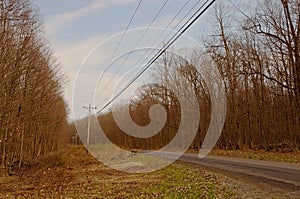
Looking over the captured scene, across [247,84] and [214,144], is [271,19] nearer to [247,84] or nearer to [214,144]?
[247,84]

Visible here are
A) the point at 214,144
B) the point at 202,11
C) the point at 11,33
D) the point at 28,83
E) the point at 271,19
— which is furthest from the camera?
the point at 214,144

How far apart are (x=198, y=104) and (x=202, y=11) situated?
31.3m

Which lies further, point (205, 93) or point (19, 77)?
point (205, 93)

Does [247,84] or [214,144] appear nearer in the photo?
[247,84]

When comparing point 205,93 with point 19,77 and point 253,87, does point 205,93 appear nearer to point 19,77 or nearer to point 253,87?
point 253,87

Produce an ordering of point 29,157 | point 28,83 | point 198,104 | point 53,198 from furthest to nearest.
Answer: point 198,104, point 29,157, point 28,83, point 53,198

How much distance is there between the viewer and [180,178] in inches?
552

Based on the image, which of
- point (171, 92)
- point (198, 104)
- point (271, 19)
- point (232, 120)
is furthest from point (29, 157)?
point (271, 19)

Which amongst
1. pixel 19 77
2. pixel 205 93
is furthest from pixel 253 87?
pixel 19 77

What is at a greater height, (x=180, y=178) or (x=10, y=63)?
(x=10, y=63)

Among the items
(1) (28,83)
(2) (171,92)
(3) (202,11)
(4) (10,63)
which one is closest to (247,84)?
(2) (171,92)

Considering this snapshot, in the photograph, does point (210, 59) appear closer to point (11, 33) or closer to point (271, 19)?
point (271, 19)

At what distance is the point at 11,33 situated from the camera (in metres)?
15.6

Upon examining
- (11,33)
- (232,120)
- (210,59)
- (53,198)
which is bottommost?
(53,198)
